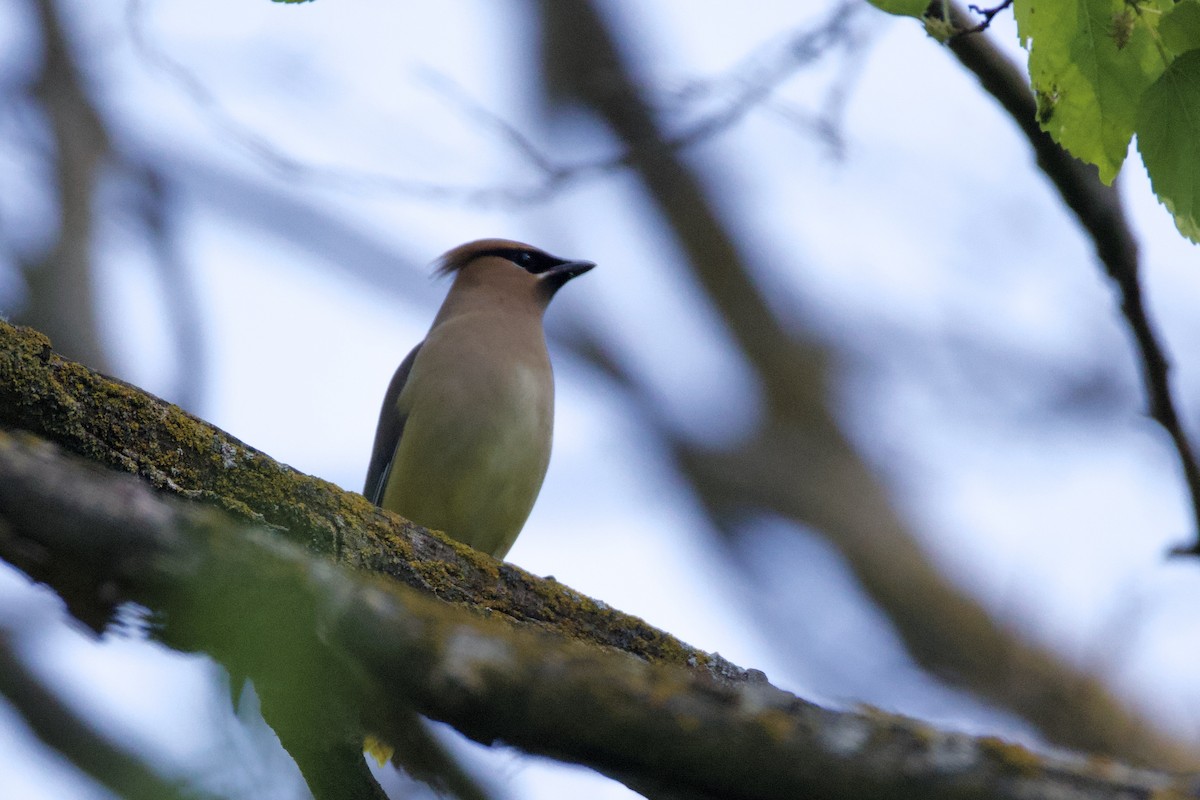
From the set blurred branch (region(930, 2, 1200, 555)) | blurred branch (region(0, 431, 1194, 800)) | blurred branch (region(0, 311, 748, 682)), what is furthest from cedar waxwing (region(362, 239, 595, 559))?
blurred branch (region(0, 431, 1194, 800))

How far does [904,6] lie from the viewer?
2.67 m

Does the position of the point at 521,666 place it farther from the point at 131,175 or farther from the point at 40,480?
the point at 131,175

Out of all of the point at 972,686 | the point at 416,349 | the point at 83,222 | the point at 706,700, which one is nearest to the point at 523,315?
the point at 416,349

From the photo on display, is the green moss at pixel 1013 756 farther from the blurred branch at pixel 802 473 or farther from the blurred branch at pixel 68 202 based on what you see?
the blurred branch at pixel 802 473

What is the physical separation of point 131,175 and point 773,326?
377 centimetres

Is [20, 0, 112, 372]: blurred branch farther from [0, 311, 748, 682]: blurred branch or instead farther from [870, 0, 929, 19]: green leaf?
[870, 0, 929, 19]: green leaf

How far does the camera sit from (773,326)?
904 centimetres

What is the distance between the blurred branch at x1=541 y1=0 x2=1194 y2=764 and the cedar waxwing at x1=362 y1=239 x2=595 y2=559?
5.53 ft

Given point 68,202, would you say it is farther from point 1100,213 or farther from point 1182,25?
point 1182,25

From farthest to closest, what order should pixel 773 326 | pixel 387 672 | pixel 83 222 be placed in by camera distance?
pixel 773 326, pixel 83 222, pixel 387 672

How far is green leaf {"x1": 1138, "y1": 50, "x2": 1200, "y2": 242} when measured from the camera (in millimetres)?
2621

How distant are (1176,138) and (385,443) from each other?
13.6 feet

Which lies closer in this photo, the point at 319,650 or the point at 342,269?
the point at 319,650

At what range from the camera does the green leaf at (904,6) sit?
265 centimetres
